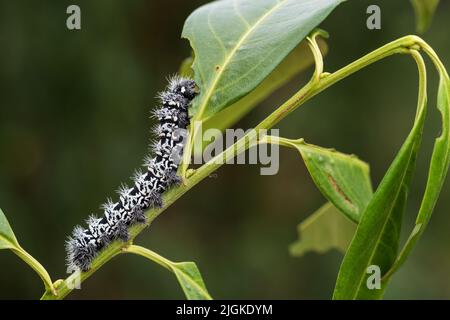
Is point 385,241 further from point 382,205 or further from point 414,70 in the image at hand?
point 414,70

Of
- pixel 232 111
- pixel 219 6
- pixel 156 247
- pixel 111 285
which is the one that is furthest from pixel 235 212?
pixel 219 6

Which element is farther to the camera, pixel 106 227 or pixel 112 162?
pixel 112 162

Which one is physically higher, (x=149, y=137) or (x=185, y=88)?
(x=185, y=88)

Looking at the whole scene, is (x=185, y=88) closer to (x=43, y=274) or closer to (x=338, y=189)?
(x=338, y=189)

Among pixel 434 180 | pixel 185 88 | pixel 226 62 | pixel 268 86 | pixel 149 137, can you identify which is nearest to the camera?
pixel 434 180

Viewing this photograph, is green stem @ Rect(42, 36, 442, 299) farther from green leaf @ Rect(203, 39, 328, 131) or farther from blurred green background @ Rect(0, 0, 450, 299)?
blurred green background @ Rect(0, 0, 450, 299)

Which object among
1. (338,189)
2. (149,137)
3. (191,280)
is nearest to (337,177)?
(338,189)

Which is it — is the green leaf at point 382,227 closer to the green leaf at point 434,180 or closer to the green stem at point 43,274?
the green leaf at point 434,180
